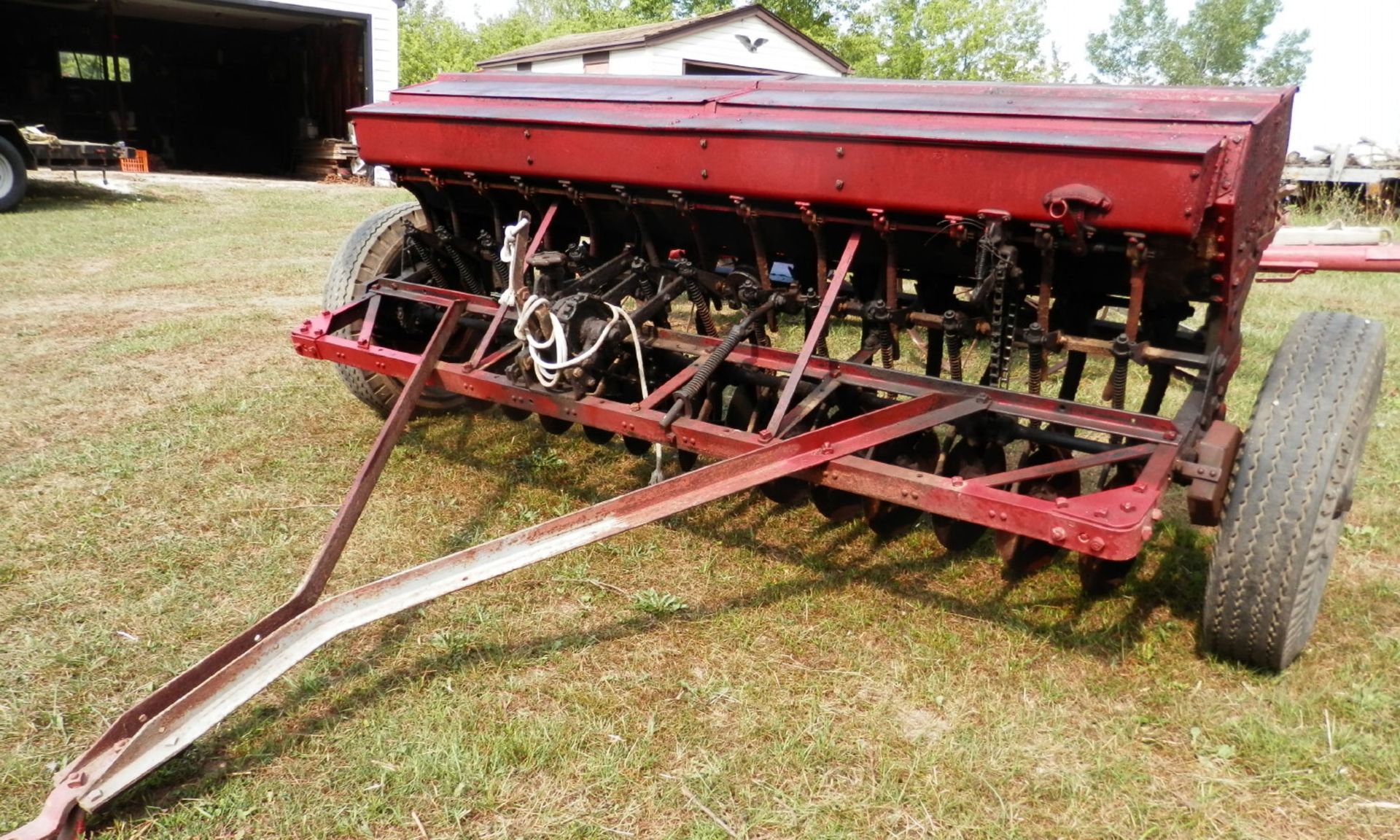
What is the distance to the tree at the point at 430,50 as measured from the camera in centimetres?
4078

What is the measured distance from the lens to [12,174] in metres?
12.0

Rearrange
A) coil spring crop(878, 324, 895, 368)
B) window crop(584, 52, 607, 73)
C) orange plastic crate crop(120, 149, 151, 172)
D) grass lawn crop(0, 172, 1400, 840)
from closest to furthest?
grass lawn crop(0, 172, 1400, 840)
coil spring crop(878, 324, 895, 368)
orange plastic crate crop(120, 149, 151, 172)
window crop(584, 52, 607, 73)

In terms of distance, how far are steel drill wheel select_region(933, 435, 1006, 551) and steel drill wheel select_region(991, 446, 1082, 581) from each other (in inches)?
3.3

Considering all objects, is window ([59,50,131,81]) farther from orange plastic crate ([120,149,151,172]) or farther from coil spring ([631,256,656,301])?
coil spring ([631,256,656,301])

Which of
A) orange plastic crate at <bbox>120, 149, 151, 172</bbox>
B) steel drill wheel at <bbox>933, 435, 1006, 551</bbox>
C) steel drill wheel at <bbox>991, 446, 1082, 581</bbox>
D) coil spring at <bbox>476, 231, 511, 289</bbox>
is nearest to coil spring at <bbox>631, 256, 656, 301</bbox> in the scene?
coil spring at <bbox>476, 231, 511, 289</bbox>

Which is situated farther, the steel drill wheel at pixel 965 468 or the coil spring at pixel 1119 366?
the steel drill wheel at pixel 965 468

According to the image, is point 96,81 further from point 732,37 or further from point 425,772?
point 425,772

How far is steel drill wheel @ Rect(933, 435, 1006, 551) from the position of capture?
329cm

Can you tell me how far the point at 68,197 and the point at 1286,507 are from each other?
15.6 metres

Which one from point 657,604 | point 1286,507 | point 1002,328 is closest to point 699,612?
point 657,604

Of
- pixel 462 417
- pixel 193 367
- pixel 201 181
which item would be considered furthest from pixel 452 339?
pixel 201 181

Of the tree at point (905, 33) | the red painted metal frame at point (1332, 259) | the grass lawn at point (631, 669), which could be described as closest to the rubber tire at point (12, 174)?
the grass lawn at point (631, 669)

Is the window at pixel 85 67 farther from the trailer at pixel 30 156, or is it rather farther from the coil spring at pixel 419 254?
the coil spring at pixel 419 254

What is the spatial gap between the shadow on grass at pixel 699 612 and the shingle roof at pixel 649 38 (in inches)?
611
